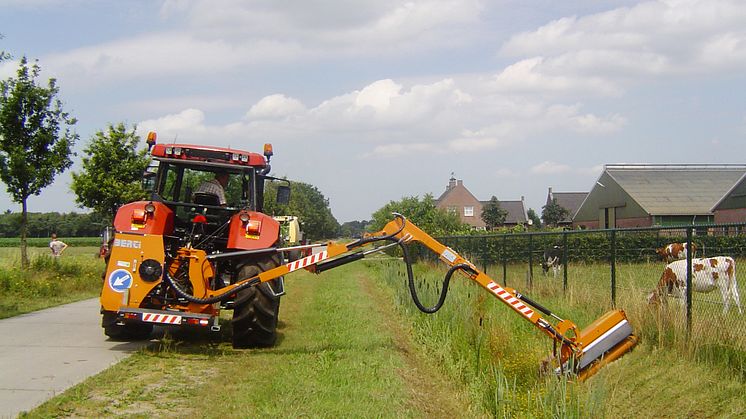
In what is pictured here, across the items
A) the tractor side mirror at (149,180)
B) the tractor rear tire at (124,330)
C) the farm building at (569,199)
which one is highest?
the farm building at (569,199)

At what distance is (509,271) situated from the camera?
1664cm

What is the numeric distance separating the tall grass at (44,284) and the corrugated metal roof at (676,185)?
37138 millimetres

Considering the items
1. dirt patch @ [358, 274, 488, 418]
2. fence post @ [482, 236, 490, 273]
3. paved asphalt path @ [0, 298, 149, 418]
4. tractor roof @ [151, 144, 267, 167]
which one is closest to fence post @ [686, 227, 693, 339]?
dirt patch @ [358, 274, 488, 418]

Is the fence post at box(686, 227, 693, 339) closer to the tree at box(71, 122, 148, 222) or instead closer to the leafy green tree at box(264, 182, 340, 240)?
the tree at box(71, 122, 148, 222)

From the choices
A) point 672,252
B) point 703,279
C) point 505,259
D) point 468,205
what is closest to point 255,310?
point 703,279

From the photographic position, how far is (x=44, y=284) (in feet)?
47.9

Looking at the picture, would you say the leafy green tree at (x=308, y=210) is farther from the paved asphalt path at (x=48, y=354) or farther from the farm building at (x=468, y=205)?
the paved asphalt path at (x=48, y=354)

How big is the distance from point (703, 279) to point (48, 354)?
798 centimetres

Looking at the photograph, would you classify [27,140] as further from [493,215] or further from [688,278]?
[493,215]

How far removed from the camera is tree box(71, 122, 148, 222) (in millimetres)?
22188

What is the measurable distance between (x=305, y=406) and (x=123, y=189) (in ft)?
59.1

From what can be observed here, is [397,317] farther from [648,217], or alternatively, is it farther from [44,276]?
[648,217]

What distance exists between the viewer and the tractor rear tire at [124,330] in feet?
30.2

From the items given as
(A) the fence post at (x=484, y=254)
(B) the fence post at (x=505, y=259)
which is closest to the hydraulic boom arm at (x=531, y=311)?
(B) the fence post at (x=505, y=259)
